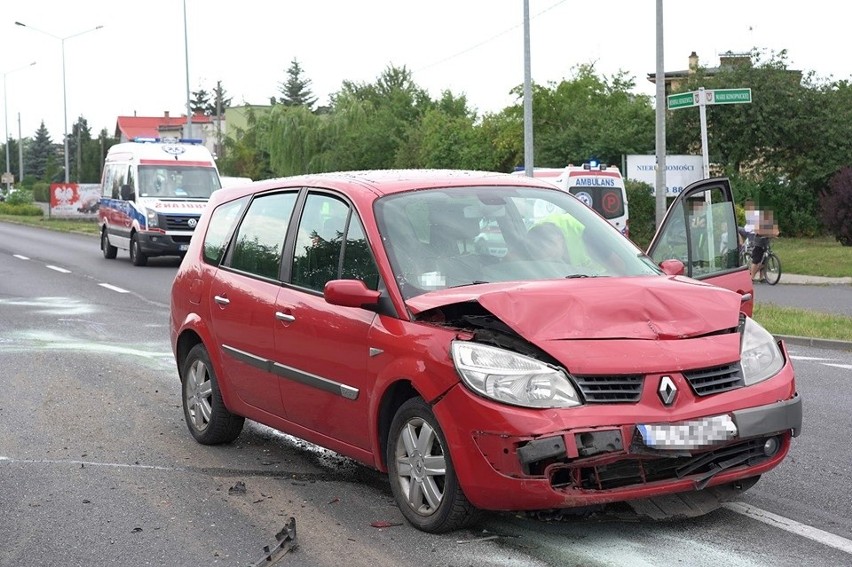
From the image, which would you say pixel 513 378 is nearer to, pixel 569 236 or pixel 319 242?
pixel 569 236

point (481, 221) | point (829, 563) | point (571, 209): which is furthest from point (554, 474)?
point (571, 209)

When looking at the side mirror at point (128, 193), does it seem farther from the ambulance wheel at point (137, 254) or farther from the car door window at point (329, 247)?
the car door window at point (329, 247)

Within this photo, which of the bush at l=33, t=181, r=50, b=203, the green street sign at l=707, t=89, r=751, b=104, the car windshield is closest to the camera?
the car windshield

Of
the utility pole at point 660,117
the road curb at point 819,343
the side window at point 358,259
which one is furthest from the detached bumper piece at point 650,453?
the utility pole at point 660,117

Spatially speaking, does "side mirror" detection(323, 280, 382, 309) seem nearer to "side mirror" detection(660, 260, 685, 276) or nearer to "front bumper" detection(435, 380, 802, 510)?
"front bumper" detection(435, 380, 802, 510)

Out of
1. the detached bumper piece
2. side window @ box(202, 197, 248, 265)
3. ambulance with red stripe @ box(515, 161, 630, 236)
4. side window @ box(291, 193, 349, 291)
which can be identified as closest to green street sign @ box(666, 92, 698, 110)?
ambulance with red stripe @ box(515, 161, 630, 236)

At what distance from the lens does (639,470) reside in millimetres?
4902

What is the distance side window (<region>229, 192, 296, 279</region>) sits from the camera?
671 centimetres

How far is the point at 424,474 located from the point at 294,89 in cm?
13287

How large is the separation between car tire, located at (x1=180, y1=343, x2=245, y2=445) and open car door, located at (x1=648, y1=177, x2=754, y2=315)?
8.96ft

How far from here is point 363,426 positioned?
5660 mm

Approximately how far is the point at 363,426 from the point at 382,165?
202 ft

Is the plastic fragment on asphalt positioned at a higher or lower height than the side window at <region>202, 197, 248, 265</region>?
lower

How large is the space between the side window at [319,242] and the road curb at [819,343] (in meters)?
7.51
